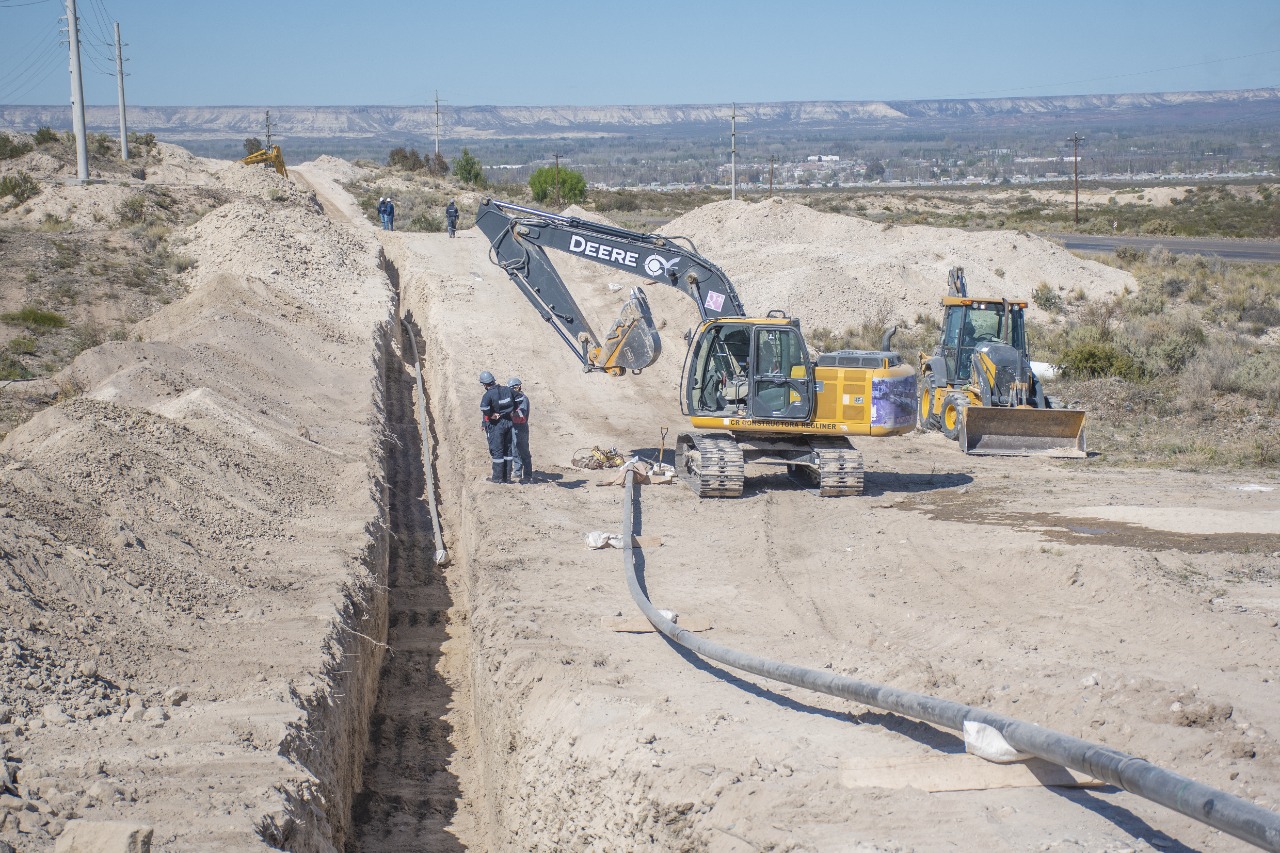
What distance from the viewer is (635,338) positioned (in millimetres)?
16125

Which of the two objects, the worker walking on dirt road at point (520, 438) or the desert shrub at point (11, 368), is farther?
the desert shrub at point (11, 368)

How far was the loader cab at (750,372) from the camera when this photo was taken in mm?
15531

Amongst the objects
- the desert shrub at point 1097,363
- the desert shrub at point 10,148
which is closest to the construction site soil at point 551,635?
the desert shrub at point 1097,363

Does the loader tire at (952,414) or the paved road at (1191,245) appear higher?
the paved road at (1191,245)

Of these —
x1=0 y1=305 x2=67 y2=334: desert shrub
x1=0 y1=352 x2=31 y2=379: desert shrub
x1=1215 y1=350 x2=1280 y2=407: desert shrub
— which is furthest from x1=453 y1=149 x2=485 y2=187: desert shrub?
x1=1215 y1=350 x2=1280 y2=407: desert shrub

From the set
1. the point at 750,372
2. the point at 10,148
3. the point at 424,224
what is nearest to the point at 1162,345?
the point at 750,372

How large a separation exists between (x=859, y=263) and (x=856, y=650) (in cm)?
2515

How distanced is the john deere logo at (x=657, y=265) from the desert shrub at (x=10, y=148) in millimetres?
41354

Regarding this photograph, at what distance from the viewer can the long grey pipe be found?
504cm

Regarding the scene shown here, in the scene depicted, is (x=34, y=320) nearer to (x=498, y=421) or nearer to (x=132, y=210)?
(x=498, y=421)

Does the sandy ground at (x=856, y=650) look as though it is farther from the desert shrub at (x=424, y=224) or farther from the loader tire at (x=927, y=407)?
the desert shrub at (x=424, y=224)

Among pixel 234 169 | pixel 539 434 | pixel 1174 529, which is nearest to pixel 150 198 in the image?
pixel 234 169

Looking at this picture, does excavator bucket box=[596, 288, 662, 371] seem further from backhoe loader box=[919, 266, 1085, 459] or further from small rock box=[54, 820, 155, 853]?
small rock box=[54, 820, 155, 853]

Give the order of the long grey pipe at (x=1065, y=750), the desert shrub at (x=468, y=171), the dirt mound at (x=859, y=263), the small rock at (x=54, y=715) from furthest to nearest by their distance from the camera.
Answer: the desert shrub at (x=468, y=171) < the dirt mound at (x=859, y=263) < the small rock at (x=54, y=715) < the long grey pipe at (x=1065, y=750)
